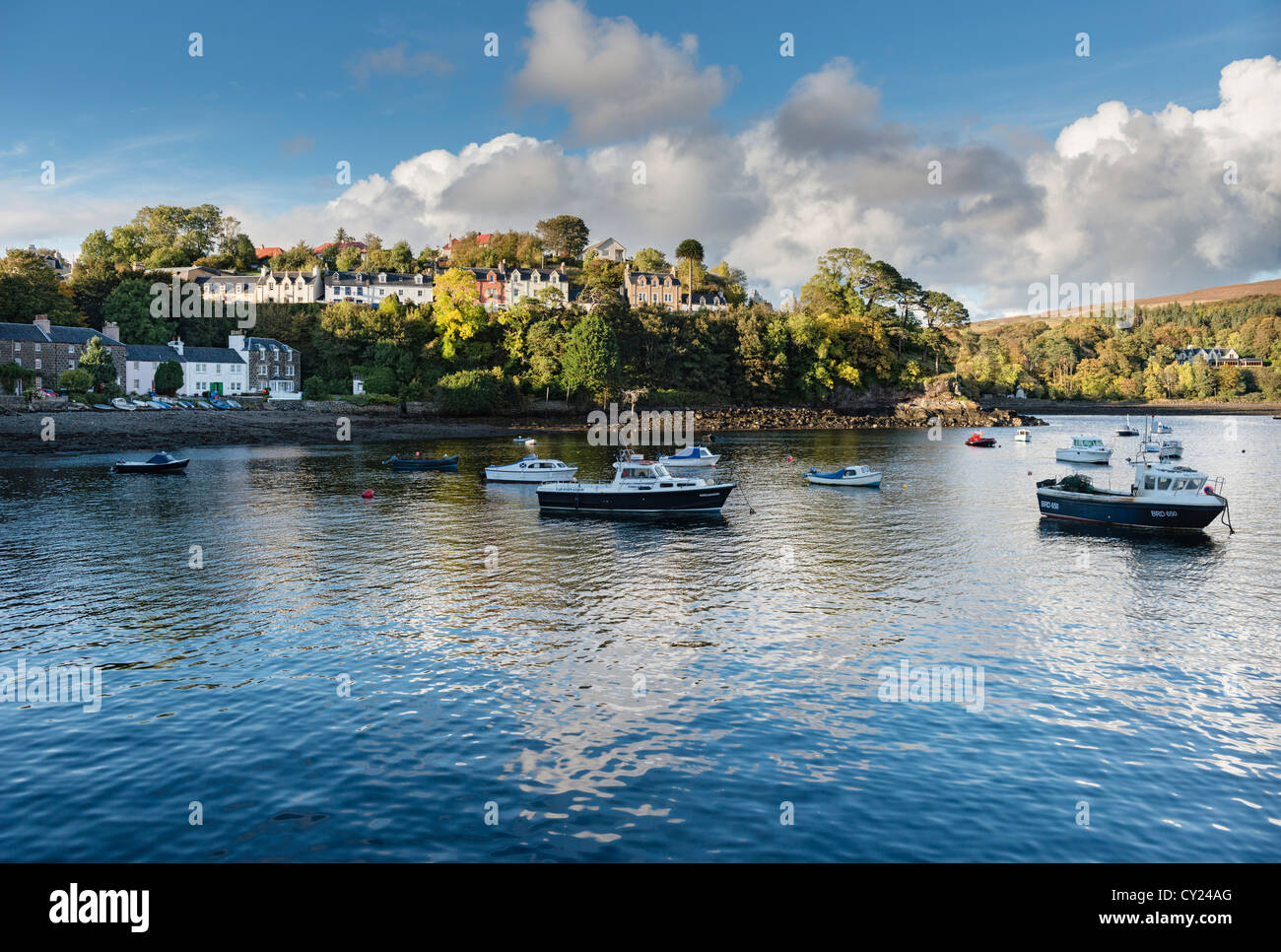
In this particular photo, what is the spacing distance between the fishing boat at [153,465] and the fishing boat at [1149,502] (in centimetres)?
6808

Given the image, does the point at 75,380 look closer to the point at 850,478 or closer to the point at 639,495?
the point at 639,495

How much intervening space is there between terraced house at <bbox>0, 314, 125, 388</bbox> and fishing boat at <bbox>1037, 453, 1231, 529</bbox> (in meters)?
116

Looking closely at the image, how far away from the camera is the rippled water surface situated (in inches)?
607

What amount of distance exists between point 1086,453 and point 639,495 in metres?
63.5

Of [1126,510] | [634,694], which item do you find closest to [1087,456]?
[1126,510]

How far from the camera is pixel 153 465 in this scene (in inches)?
2751

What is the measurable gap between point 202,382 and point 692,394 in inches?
3378

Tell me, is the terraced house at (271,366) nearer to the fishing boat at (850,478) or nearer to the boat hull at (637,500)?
the boat hull at (637,500)

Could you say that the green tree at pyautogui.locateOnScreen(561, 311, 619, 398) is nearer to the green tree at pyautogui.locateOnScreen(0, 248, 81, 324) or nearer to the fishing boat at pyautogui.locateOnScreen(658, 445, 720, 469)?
the fishing boat at pyautogui.locateOnScreen(658, 445, 720, 469)

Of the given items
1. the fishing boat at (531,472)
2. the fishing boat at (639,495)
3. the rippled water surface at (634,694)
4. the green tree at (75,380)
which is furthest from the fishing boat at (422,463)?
the green tree at (75,380)

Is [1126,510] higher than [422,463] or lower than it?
lower

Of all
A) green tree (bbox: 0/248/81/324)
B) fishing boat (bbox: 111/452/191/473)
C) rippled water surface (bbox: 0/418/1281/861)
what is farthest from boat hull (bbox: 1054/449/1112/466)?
green tree (bbox: 0/248/81/324)
